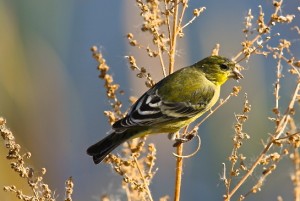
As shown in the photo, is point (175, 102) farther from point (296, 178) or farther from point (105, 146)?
point (296, 178)

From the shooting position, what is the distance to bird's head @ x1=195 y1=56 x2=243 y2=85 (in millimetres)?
3225

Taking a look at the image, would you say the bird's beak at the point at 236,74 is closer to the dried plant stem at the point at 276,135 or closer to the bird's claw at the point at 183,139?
the bird's claw at the point at 183,139

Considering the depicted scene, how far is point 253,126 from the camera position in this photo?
4.54 m

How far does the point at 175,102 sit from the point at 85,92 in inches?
100

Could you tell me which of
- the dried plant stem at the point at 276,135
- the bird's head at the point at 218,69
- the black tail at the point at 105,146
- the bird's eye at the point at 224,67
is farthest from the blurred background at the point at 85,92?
the dried plant stem at the point at 276,135

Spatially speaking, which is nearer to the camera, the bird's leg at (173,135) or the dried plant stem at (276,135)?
the dried plant stem at (276,135)

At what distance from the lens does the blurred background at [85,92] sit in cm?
443

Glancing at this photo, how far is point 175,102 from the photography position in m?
3.16

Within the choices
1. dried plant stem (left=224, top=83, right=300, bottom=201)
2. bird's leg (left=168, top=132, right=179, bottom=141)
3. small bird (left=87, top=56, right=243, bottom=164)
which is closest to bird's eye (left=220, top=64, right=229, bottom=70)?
small bird (left=87, top=56, right=243, bottom=164)

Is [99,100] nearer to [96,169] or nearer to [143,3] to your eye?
[96,169]

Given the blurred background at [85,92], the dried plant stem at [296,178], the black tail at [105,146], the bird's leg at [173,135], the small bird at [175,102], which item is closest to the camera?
the dried plant stem at [296,178]

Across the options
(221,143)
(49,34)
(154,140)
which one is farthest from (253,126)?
(49,34)

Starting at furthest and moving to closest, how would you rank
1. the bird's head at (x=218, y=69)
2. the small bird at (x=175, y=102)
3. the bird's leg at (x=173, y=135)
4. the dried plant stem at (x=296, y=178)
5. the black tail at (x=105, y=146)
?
the bird's head at (x=218, y=69) < the bird's leg at (x=173, y=135) < the small bird at (x=175, y=102) < the black tail at (x=105, y=146) < the dried plant stem at (x=296, y=178)

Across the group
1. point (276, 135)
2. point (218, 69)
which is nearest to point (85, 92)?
point (218, 69)
